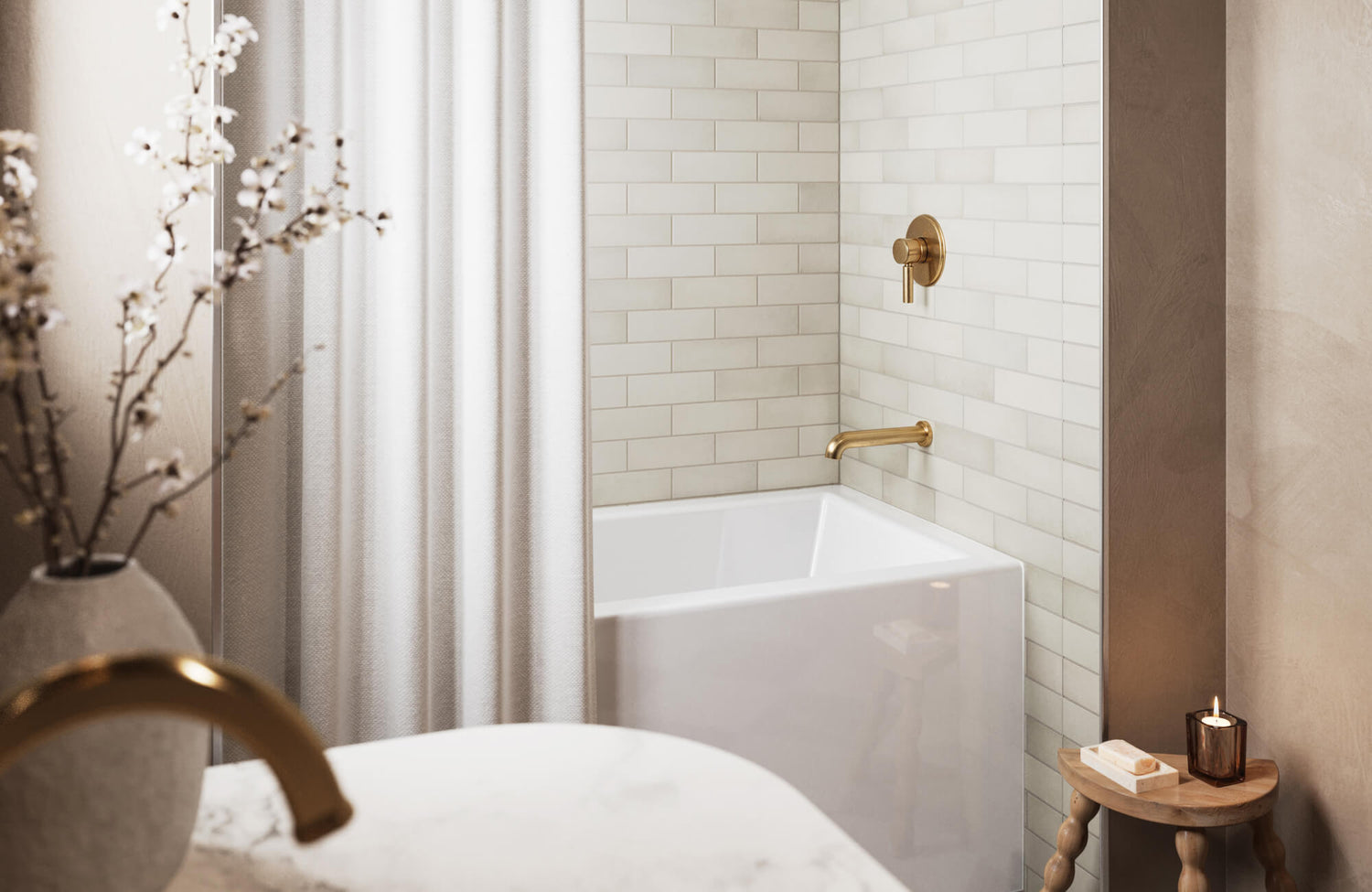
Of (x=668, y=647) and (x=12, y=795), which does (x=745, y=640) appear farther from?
(x=12, y=795)

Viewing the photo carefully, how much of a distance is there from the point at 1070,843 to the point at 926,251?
1378 millimetres

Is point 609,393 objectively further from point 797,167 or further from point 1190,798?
point 1190,798

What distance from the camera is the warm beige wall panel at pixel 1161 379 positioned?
2344 mm

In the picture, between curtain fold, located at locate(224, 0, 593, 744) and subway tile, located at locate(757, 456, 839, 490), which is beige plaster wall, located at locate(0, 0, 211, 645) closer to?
curtain fold, located at locate(224, 0, 593, 744)

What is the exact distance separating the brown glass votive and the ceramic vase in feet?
6.22

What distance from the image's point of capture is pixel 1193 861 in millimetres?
2098

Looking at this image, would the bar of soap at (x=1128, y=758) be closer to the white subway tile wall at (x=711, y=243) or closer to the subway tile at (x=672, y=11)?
the white subway tile wall at (x=711, y=243)

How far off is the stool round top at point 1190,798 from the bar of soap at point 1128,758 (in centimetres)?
3

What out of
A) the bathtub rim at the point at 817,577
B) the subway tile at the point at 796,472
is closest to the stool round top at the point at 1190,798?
the bathtub rim at the point at 817,577

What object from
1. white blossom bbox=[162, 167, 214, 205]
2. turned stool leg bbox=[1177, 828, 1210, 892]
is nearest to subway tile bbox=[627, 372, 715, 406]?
turned stool leg bbox=[1177, 828, 1210, 892]

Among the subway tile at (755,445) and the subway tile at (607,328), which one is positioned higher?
the subway tile at (607,328)

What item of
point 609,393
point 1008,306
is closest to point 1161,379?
point 1008,306

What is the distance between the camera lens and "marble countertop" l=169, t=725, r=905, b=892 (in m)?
0.79

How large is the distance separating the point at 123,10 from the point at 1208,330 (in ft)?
6.57
